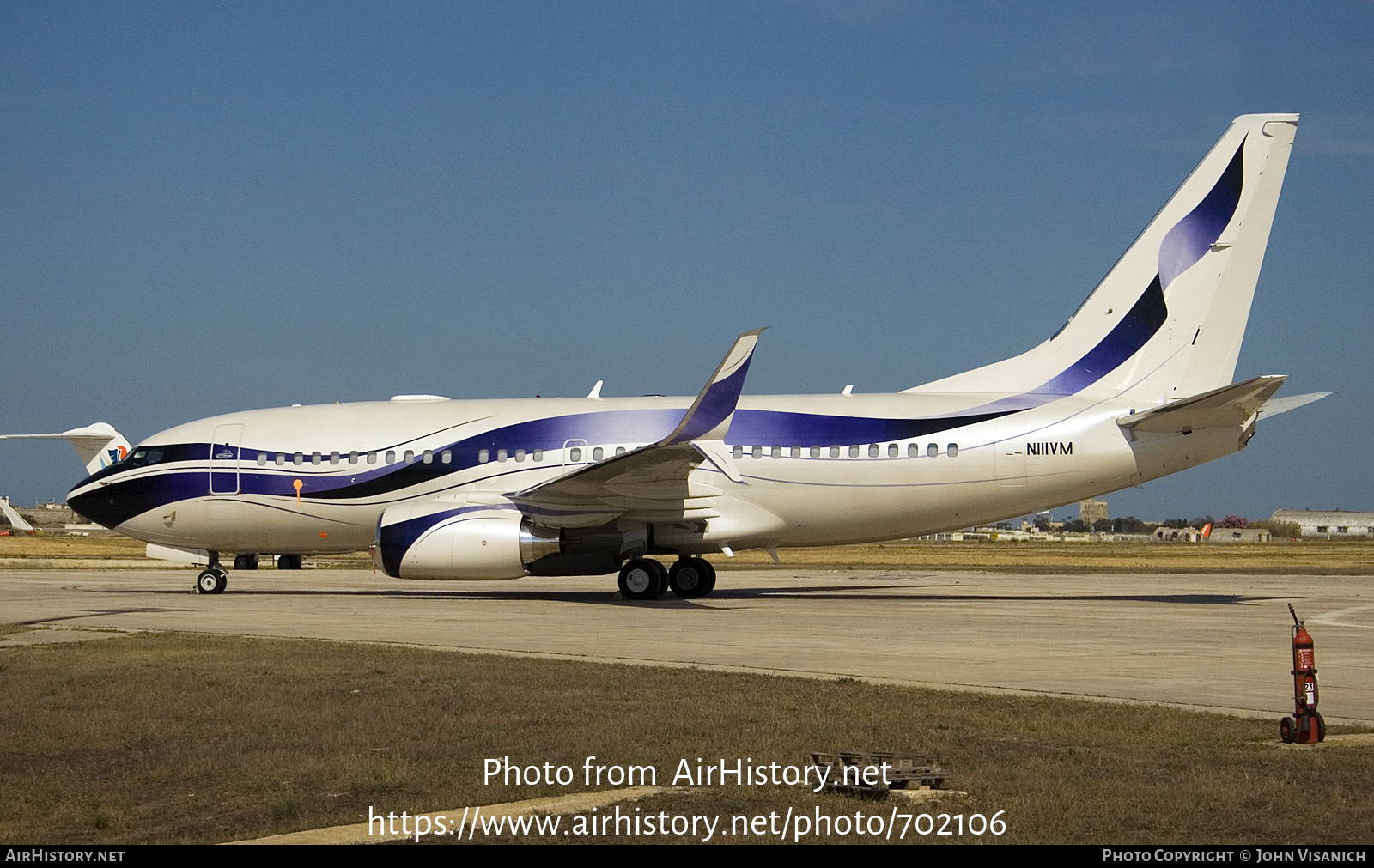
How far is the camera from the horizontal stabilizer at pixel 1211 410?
67.2ft

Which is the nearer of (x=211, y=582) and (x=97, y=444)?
(x=211, y=582)

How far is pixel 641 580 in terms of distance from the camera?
23.4 meters

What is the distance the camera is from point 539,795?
6727 millimetres

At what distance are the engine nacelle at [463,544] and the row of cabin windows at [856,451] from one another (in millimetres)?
4114

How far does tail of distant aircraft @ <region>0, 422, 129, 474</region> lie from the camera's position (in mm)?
35719

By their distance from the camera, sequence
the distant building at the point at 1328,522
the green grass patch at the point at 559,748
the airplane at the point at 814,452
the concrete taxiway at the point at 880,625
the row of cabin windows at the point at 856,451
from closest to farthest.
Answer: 1. the green grass patch at the point at 559,748
2. the concrete taxiway at the point at 880,625
3. the airplane at the point at 814,452
4. the row of cabin windows at the point at 856,451
5. the distant building at the point at 1328,522

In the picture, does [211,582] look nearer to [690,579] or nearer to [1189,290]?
[690,579]

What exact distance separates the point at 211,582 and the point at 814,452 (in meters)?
13.1

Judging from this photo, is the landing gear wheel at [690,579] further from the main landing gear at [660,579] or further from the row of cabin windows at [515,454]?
the row of cabin windows at [515,454]

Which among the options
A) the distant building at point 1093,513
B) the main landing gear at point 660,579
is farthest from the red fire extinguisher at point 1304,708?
the distant building at point 1093,513

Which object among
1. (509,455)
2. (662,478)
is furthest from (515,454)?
(662,478)

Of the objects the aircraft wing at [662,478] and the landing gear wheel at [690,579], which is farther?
the landing gear wheel at [690,579]
